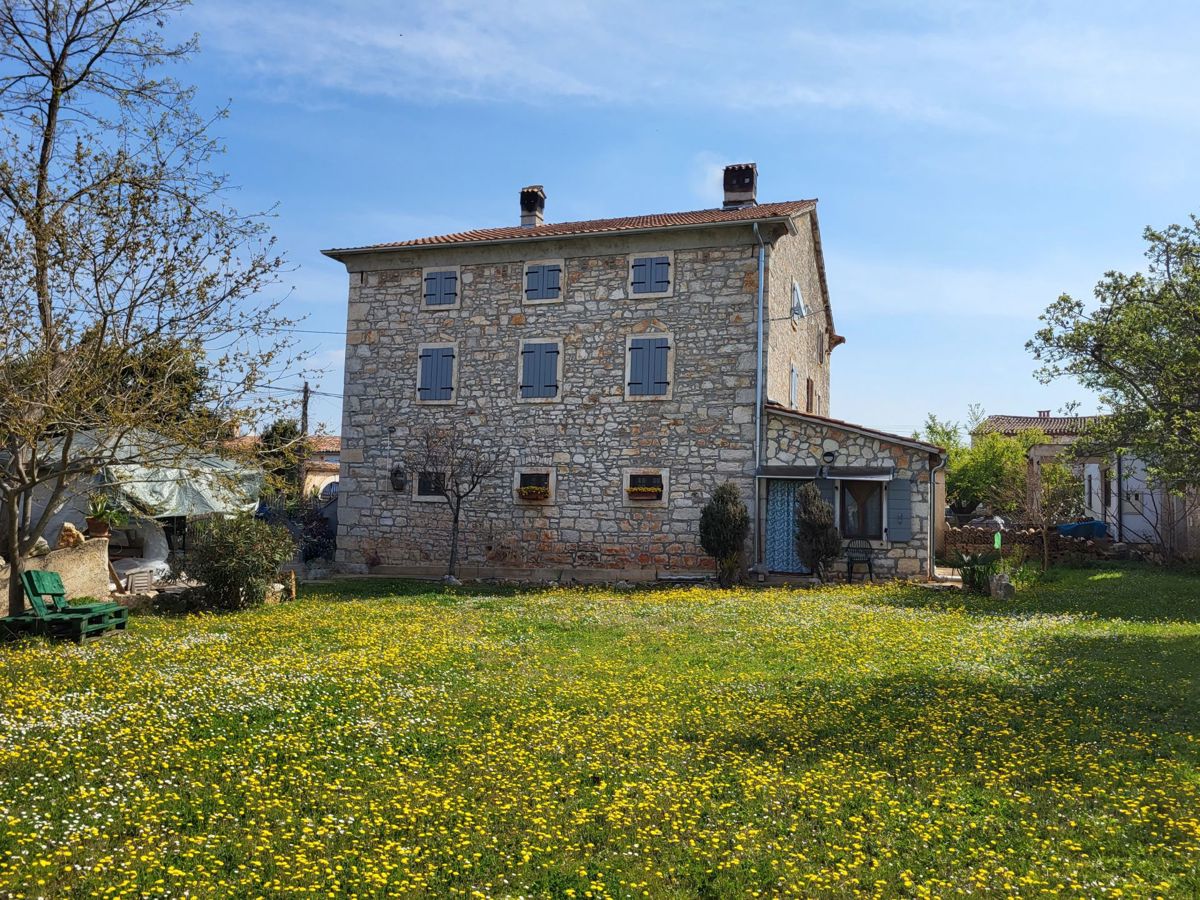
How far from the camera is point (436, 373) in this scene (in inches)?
759

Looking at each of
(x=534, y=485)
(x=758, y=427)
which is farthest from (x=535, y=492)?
(x=758, y=427)

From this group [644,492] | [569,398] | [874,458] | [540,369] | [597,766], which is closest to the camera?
[597,766]

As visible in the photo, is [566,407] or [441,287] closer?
[566,407]

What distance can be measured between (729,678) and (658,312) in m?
10.6

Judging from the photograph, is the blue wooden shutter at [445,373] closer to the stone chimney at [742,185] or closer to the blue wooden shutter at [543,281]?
the blue wooden shutter at [543,281]

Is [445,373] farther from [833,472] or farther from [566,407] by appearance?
Answer: [833,472]

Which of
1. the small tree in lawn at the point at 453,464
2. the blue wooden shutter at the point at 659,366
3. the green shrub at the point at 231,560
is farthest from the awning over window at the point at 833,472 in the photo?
the green shrub at the point at 231,560

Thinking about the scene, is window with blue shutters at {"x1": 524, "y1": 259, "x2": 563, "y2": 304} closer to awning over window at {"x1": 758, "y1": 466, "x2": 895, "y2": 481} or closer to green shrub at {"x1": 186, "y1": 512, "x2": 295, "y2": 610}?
awning over window at {"x1": 758, "y1": 466, "x2": 895, "y2": 481}

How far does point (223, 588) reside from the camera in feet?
42.8

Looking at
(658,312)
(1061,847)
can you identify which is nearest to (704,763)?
(1061,847)

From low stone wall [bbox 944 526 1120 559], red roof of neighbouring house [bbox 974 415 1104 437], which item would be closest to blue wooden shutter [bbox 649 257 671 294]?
low stone wall [bbox 944 526 1120 559]

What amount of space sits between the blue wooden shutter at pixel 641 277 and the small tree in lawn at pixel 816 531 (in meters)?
5.15

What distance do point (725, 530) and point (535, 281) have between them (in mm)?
6725

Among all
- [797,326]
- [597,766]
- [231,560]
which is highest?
[797,326]
